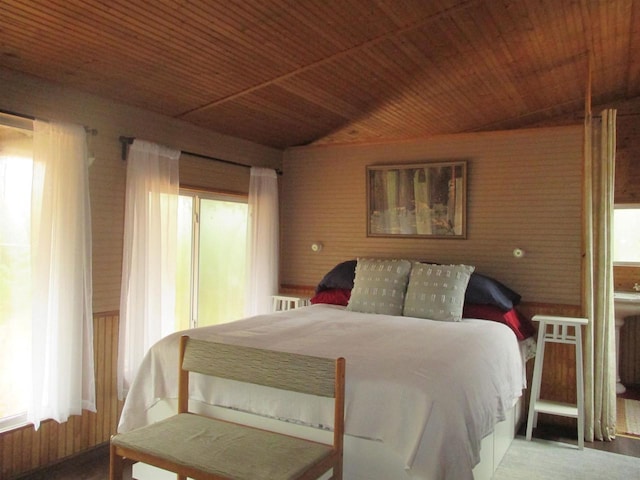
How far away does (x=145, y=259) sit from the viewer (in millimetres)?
3582

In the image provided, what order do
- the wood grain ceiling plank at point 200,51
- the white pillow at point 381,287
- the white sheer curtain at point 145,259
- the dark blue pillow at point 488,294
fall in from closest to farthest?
the wood grain ceiling plank at point 200,51 < the white sheer curtain at point 145,259 < the dark blue pillow at point 488,294 < the white pillow at point 381,287

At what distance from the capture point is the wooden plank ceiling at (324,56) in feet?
8.73

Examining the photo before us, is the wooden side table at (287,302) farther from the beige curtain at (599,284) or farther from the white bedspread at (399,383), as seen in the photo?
the beige curtain at (599,284)

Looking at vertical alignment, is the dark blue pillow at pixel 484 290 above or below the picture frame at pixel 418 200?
below

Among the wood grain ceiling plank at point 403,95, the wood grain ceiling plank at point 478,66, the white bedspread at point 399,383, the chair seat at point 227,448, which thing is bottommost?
the chair seat at point 227,448

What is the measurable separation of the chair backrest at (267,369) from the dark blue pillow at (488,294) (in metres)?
1.95

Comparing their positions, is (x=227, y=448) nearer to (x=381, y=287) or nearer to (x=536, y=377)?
(x=381, y=287)

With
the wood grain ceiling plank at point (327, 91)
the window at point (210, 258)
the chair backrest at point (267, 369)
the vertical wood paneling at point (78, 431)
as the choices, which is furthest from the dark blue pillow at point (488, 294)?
the vertical wood paneling at point (78, 431)

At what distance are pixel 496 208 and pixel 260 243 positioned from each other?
2.06m

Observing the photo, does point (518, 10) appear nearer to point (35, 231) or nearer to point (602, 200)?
point (602, 200)

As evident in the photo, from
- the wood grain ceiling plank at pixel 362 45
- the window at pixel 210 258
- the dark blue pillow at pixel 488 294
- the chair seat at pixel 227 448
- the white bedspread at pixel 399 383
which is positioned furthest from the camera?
the window at pixel 210 258

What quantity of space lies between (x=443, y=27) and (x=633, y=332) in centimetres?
363

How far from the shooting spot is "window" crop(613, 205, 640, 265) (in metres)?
5.10

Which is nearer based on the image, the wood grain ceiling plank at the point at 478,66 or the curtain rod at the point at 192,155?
the wood grain ceiling plank at the point at 478,66
